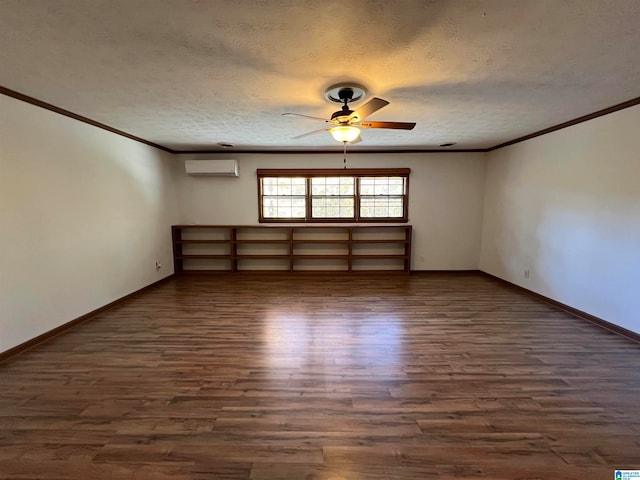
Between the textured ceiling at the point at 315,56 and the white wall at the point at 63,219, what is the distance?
38 cm

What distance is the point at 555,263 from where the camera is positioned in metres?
3.96

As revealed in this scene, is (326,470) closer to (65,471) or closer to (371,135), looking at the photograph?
(65,471)

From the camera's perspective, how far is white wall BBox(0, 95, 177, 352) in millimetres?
2662

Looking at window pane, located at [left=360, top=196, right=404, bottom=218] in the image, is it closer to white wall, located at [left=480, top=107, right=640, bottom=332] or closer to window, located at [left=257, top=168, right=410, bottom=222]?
window, located at [left=257, top=168, right=410, bottom=222]

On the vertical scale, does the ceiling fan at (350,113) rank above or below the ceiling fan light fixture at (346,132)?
above

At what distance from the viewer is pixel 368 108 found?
2.53 m

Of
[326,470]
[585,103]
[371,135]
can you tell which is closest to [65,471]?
[326,470]

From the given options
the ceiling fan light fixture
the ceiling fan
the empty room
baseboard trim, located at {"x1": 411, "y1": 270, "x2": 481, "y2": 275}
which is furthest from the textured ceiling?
baseboard trim, located at {"x1": 411, "y1": 270, "x2": 481, "y2": 275}

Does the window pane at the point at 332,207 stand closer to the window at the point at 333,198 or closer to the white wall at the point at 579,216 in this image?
the window at the point at 333,198

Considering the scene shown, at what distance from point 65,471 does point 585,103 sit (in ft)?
16.6

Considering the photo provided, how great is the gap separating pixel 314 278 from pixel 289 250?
770mm

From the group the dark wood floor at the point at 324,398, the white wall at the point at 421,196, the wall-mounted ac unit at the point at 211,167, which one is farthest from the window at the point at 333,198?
the dark wood floor at the point at 324,398

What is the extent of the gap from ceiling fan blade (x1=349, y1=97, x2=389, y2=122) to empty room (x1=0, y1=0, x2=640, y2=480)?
3 cm

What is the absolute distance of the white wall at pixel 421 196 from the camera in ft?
18.6
